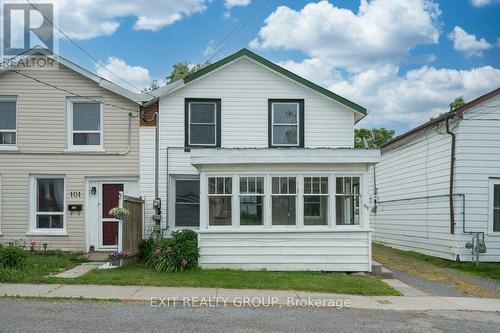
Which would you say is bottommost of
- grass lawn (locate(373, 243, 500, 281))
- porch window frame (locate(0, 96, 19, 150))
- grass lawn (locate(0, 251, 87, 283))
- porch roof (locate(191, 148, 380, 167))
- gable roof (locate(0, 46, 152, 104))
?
grass lawn (locate(373, 243, 500, 281))

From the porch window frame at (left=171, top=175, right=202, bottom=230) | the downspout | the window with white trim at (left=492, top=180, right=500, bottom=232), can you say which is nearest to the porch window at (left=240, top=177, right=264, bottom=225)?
the porch window frame at (left=171, top=175, right=202, bottom=230)

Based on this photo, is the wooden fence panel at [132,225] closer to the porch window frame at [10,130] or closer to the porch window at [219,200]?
the porch window at [219,200]

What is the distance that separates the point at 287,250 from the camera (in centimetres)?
1378

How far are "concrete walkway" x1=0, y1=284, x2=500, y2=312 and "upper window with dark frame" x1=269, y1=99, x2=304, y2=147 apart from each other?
6133mm

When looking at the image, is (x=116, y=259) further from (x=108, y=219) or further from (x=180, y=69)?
(x=180, y=69)

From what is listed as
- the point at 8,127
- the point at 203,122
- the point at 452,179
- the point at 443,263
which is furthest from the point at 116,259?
the point at 452,179

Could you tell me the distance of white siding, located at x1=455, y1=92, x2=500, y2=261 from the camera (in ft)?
53.7

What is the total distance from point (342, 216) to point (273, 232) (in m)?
1.85

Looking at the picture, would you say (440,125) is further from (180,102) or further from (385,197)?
(180,102)

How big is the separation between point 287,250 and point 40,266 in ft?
20.0

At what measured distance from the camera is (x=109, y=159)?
1609 cm

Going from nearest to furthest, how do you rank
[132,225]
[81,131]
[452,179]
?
[132,225] → [81,131] → [452,179]

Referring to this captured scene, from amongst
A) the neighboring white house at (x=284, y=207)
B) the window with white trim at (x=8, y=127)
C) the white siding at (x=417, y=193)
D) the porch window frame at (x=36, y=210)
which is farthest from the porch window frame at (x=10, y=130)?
the white siding at (x=417, y=193)

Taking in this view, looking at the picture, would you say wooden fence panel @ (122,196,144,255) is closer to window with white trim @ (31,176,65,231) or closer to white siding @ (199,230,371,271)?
white siding @ (199,230,371,271)
